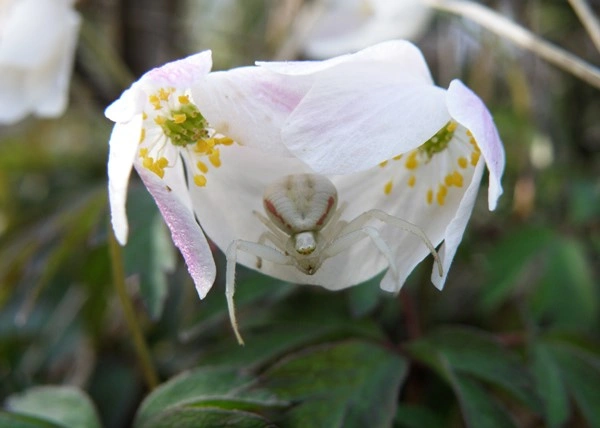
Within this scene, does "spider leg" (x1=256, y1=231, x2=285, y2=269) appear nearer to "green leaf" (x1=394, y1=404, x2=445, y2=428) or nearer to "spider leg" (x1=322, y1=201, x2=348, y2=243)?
"spider leg" (x1=322, y1=201, x2=348, y2=243)

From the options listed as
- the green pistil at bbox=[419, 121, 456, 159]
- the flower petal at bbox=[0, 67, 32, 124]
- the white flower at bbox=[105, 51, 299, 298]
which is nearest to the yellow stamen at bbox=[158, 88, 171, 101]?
the white flower at bbox=[105, 51, 299, 298]

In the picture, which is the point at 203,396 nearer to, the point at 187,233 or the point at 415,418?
the point at 187,233

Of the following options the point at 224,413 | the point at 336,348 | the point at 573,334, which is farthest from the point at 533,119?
the point at 224,413

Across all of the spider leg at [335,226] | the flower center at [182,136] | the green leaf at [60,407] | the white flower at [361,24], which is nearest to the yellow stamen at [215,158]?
the flower center at [182,136]

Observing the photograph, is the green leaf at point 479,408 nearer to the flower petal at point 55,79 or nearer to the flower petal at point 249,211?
the flower petal at point 249,211

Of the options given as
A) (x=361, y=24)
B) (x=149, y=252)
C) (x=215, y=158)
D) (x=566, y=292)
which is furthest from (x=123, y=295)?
(x=361, y=24)

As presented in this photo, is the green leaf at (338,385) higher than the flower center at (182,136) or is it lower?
lower
